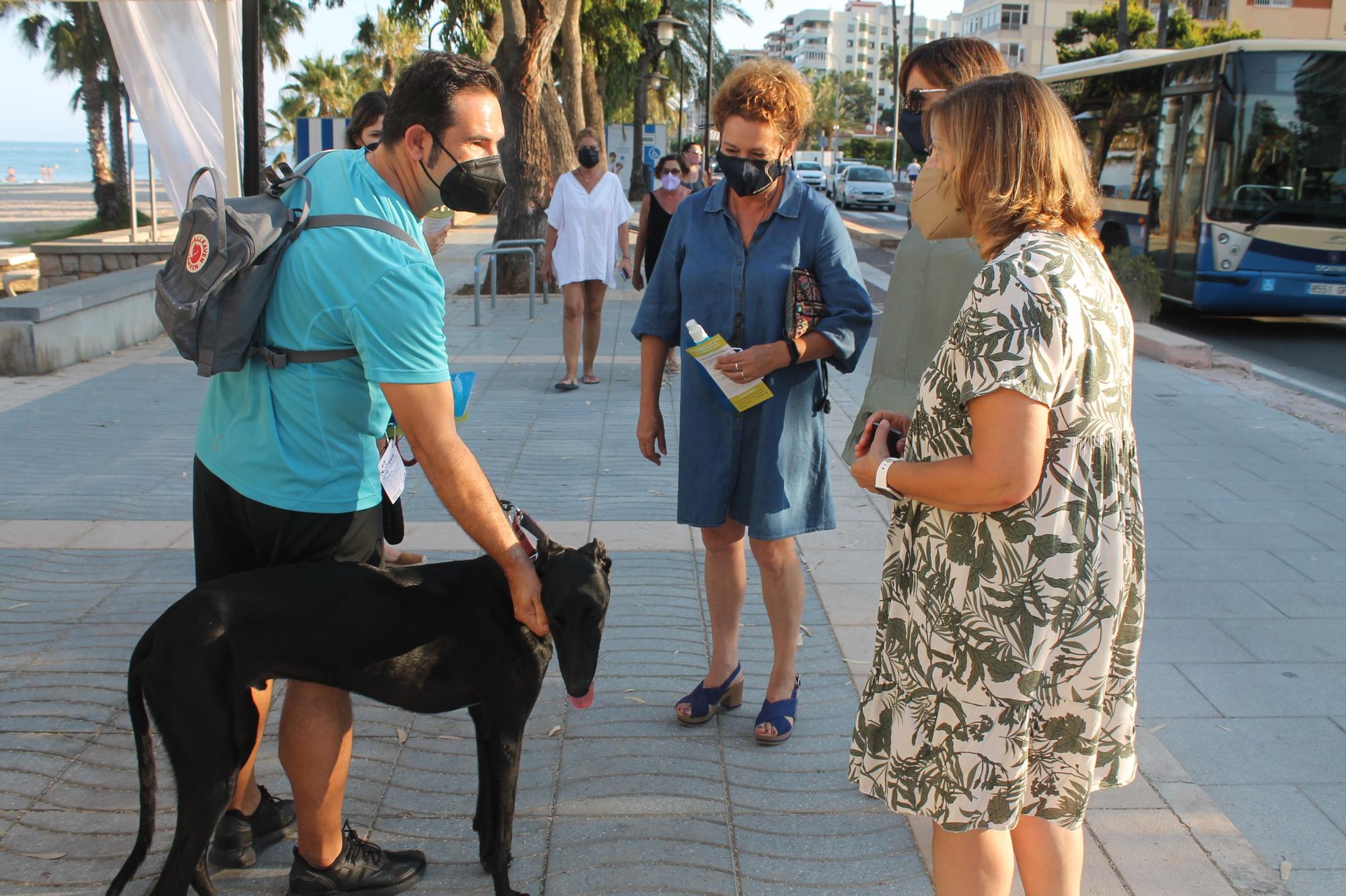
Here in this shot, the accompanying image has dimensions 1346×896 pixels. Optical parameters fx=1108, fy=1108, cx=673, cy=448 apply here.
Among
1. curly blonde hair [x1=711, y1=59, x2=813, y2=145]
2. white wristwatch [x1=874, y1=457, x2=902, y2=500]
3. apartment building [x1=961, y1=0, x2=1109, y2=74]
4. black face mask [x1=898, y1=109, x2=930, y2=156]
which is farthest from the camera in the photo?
apartment building [x1=961, y1=0, x2=1109, y2=74]

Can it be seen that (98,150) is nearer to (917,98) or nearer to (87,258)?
(87,258)

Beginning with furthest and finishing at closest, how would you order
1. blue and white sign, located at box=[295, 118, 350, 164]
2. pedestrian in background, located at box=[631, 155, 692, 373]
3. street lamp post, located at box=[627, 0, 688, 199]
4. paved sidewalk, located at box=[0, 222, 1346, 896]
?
street lamp post, located at box=[627, 0, 688, 199]
blue and white sign, located at box=[295, 118, 350, 164]
pedestrian in background, located at box=[631, 155, 692, 373]
paved sidewalk, located at box=[0, 222, 1346, 896]

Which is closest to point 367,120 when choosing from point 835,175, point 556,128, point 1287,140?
point 1287,140

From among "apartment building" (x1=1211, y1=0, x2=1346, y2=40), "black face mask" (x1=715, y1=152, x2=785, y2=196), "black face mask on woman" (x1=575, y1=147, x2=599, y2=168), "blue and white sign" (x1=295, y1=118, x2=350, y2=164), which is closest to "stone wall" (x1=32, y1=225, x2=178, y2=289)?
"blue and white sign" (x1=295, y1=118, x2=350, y2=164)

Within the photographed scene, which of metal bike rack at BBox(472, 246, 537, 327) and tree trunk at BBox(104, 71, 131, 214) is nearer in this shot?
metal bike rack at BBox(472, 246, 537, 327)

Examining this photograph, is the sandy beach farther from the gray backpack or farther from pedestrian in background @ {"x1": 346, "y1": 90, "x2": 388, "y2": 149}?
the gray backpack

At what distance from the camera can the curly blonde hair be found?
326 cm

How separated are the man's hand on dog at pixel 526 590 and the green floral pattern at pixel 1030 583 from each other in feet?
2.46

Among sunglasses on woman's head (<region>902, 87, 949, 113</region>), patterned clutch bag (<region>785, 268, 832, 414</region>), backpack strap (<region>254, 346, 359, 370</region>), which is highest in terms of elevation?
sunglasses on woman's head (<region>902, 87, 949, 113</region>)

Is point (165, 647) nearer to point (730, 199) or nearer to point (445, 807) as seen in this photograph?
point (445, 807)

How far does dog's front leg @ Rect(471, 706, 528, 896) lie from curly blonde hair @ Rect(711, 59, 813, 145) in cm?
186

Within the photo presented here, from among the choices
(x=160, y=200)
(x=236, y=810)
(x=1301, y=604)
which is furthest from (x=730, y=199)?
(x=160, y=200)

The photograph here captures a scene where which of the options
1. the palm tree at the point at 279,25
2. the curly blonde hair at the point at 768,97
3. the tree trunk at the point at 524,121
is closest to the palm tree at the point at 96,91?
the palm tree at the point at 279,25

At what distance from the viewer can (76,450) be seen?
6637mm
